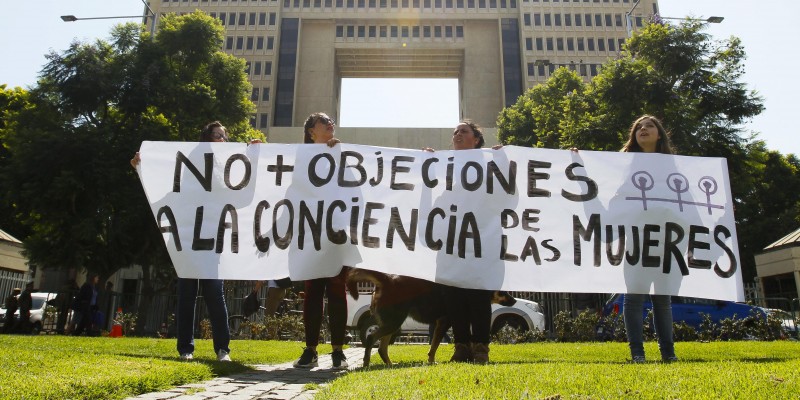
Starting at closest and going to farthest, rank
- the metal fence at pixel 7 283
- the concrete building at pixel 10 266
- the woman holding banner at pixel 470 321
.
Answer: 1. the woman holding banner at pixel 470 321
2. the metal fence at pixel 7 283
3. the concrete building at pixel 10 266

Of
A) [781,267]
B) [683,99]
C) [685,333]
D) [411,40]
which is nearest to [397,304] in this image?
[685,333]

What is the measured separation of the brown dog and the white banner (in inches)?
4.7

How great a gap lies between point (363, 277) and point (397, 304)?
1.54ft

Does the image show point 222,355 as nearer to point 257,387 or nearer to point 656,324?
point 257,387

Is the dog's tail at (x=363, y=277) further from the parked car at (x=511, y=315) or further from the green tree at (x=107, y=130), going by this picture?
the green tree at (x=107, y=130)

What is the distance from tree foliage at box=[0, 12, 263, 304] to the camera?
20.6 metres

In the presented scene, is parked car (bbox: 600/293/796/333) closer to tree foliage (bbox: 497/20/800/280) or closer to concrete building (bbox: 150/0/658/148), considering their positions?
tree foliage (bbox: 497/20/800/280)

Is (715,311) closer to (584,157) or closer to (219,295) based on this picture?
(584,157)

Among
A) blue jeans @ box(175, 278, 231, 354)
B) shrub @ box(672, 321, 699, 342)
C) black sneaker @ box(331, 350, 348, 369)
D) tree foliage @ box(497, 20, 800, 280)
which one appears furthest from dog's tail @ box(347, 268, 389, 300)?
tree foliage @ box(497, 20, 800, 280)

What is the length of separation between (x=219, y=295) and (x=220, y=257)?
401 millimetres

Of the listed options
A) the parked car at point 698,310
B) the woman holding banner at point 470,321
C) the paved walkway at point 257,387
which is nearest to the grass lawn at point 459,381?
the paved walkway at point 257,387

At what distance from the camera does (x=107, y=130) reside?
2227 centimetres

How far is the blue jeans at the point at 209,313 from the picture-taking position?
5.56 metres

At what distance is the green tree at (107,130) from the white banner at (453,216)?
15.1 m
